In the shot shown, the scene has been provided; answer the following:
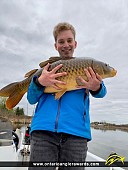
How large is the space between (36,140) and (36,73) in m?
0.84

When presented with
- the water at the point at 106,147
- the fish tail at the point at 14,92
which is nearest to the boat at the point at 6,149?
the fish tail at the point at 14,92

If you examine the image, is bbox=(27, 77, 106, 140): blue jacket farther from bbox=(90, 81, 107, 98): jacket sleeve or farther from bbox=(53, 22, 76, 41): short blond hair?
bbox=(53, 22, 76, 41): short blond hair

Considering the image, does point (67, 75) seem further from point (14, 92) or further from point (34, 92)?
point (14, 92)

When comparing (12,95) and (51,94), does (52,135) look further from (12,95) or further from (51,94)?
(12,95)

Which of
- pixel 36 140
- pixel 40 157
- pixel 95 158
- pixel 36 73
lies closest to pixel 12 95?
pixel 36 73

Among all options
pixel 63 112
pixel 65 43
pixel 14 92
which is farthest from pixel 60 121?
pixel 65 43

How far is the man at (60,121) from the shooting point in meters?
2.34

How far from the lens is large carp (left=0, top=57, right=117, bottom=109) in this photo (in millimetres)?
2539

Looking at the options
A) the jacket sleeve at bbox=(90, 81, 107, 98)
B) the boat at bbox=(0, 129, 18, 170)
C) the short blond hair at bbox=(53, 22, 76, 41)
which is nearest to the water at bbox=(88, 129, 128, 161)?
the boat at bbox=(0, 129, 18, 170)

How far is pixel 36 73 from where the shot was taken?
2725 mm

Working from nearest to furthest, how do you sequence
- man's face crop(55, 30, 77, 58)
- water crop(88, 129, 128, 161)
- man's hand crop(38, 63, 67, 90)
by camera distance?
1. man's hand crop(38, 63, 67, 90)
2. man's face crop(55, 30, 77, 58)
3. water crop(88, 129, 128, 161)

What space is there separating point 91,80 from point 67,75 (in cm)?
30

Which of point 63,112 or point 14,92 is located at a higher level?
point 14,92

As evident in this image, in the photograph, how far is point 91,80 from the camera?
247 cm
